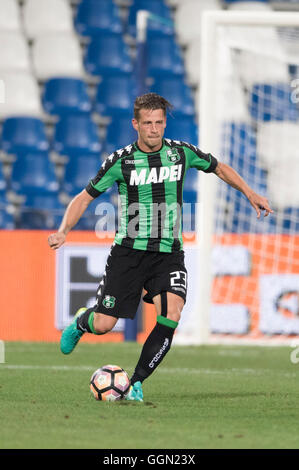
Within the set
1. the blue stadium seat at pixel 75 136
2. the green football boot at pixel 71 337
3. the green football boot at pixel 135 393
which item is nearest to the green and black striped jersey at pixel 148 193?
the green football boot at pixel 71 337

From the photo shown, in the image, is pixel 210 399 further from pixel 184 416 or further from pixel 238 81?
pixel 238 81

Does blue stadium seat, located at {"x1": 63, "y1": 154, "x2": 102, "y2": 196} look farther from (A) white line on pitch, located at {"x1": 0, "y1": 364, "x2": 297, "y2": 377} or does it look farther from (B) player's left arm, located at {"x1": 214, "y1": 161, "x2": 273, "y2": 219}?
(B) player's left arm, located at {"x1": 214, "y1": 161, "x2": 273, "y2": 219}

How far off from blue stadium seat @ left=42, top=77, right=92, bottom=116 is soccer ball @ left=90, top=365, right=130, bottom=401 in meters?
9.75

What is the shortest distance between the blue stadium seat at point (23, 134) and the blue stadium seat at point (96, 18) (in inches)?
95.2

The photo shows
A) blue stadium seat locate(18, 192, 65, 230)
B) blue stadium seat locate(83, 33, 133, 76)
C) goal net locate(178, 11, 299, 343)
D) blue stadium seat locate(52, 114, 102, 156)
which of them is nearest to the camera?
goal net locate(178, 11, 299, 343)

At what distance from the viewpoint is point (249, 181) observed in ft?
40.3

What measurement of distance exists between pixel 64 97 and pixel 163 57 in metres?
1.98

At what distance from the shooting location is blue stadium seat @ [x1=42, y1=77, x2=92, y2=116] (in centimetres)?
1536

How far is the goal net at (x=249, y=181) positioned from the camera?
10.6 meters

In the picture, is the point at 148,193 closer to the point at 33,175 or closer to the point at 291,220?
the point at 291,220

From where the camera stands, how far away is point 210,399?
6195 mm

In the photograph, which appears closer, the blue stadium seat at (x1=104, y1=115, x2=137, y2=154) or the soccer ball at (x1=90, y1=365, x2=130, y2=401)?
the soccer ball at (x1=90, y1=365, x2=130, y2=401)

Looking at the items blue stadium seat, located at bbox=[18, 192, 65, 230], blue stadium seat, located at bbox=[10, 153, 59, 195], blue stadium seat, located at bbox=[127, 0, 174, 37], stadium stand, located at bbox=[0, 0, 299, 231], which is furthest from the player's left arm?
blue stadium seat, located at bbox=[127, 0, 174, 37]

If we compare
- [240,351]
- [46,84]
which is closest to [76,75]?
[46,84]
